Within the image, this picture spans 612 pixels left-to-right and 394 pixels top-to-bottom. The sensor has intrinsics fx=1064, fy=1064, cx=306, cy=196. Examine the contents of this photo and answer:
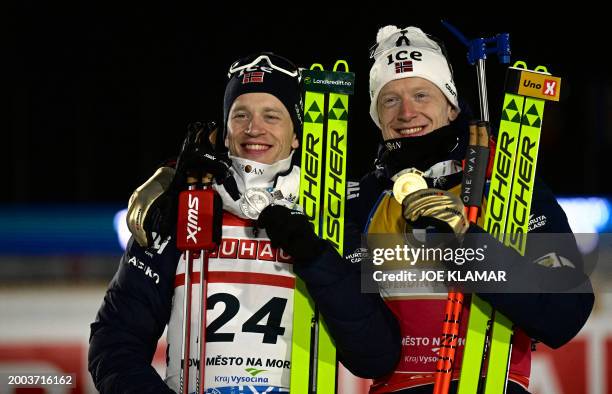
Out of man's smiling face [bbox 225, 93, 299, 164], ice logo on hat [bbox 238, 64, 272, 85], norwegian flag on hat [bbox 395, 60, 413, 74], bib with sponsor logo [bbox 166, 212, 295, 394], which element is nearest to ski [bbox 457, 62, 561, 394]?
norwegian flag on hat [bbox 395, 60, 413, 74]

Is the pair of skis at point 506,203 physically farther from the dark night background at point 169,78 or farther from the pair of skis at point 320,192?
the dark night background at point 169,78

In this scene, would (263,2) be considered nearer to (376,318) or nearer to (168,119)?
(168,119)

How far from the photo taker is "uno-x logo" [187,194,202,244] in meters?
2.91

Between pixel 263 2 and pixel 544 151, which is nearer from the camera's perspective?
pixel 544 151

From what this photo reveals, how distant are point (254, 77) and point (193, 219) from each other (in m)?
0.56

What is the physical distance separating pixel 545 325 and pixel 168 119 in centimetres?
651

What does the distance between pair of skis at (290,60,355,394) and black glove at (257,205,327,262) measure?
0.69ft

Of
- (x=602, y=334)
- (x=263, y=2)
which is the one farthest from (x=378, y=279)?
(x=263, y=2)

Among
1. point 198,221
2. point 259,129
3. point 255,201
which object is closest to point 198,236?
point 198,221

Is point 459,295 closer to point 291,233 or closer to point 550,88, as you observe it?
point 291,233

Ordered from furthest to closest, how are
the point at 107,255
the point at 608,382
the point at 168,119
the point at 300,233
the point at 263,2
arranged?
the point at 263,2
the point at 168,119
the point at 107,255
the point at 608,382
the point at 300,233

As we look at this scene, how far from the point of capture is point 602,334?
528cm

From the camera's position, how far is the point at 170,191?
10.1ft

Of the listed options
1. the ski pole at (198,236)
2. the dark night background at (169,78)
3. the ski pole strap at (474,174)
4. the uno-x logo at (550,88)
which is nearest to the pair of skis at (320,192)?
the ski pole at (198,236)
